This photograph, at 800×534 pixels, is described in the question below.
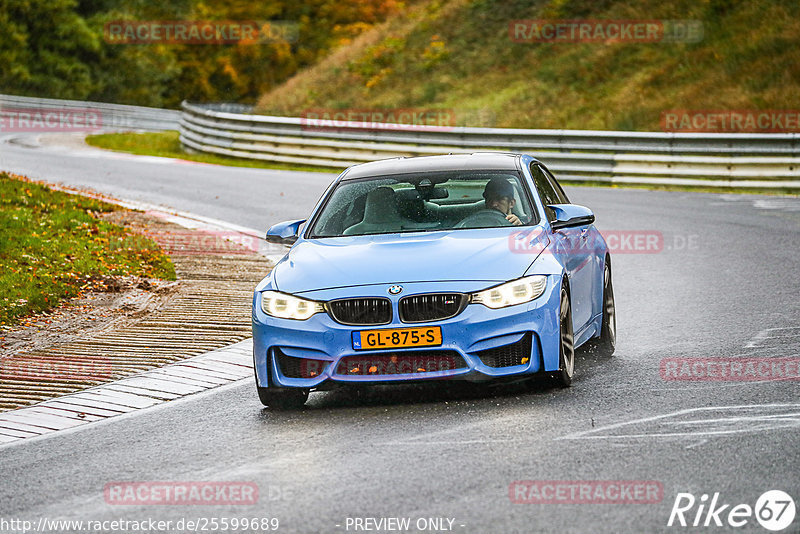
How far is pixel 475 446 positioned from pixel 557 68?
1303 inches

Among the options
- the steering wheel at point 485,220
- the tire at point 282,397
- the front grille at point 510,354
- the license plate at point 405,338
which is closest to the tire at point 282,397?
the tire at point 282,397

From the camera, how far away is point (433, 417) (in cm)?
762

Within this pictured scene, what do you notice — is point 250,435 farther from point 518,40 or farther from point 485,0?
point 485,0

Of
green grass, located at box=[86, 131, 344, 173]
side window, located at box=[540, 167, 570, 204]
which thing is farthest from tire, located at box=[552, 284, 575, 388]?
green grass, located at box=[86, 131, 344, 173]

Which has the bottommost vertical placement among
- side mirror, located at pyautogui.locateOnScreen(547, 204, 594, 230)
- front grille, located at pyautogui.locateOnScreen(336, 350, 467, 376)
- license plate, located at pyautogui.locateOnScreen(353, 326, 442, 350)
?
front grille, located at pyautogui.locateOnScreen(336, 350, 467, 376)

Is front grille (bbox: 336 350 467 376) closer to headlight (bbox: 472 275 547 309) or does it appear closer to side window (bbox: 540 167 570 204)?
headlight (bbox: 472 275 547 309)

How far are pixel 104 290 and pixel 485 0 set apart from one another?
35.9m

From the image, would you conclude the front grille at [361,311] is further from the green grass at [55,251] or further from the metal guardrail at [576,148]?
the metal guardrail at [576,148]

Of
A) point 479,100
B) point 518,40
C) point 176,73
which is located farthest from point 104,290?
point 176,73

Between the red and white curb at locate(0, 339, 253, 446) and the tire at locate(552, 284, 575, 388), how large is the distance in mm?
2406

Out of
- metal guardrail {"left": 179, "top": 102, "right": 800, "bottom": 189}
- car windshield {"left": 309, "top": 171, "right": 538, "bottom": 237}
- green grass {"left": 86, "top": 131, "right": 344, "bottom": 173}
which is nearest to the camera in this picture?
car windshield {"left": 309, "top": 171, "right": 538, "bottom": 237}

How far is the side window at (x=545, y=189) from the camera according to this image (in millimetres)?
9294

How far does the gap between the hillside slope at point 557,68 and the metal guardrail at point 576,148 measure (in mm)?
6164

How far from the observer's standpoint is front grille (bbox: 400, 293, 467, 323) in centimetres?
774
